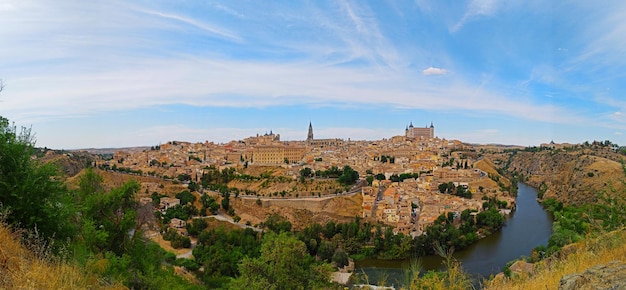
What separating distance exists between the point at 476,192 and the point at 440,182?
9.17 feet

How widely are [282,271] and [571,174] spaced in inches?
1298

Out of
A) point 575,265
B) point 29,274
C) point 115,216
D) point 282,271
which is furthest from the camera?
point 282,271

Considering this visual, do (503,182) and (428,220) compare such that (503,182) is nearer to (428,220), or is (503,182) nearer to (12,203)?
(428,220)

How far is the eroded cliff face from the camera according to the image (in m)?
26.1

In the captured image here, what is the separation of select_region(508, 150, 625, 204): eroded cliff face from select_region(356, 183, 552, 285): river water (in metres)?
3.59

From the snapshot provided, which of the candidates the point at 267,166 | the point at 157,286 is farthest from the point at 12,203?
the point at 267,166

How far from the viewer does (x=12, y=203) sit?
364 cm

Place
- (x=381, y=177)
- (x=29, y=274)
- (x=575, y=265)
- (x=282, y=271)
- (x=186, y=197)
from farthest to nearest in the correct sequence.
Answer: (x=381, y=177) < (x=186, y=197) < (x=282, y=271) < (x=575, y=265) < (x=29, y=274)

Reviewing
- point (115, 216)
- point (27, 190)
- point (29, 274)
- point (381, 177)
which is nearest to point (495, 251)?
point (381, 177)

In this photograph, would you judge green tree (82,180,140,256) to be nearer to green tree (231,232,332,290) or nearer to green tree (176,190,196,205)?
green tree (231,232,332,290)

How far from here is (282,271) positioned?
7082mm

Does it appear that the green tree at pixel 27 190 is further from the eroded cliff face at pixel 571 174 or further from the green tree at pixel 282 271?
the eroded cliff face at pixel 571 174

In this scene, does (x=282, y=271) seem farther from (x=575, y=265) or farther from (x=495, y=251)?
(x=495, y=251)

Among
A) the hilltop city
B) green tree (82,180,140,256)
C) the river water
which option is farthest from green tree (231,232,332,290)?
the hilltop city
